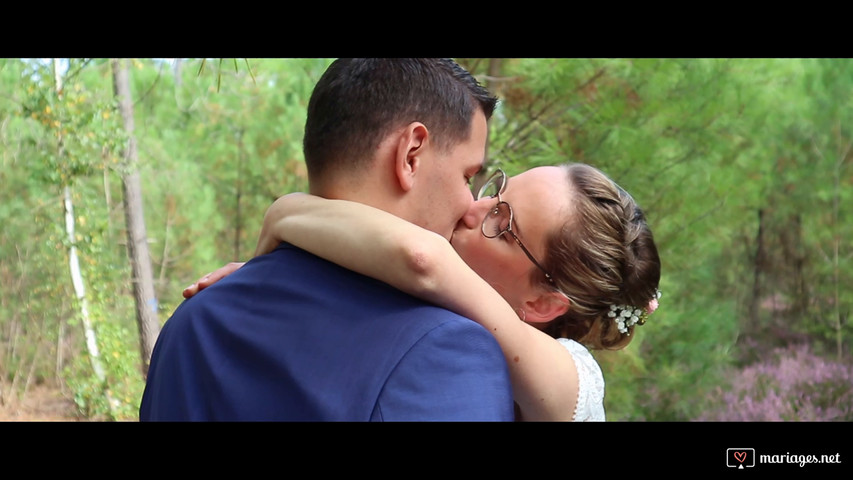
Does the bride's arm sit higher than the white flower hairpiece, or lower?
higher

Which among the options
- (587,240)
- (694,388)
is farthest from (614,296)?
(694,388)

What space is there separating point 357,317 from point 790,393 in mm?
10932

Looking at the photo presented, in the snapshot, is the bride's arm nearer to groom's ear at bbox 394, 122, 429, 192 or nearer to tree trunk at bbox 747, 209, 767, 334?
groom's ear at bbox 394, 122, 429, 192

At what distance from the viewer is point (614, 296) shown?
2.29 meters

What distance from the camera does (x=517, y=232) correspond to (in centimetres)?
218

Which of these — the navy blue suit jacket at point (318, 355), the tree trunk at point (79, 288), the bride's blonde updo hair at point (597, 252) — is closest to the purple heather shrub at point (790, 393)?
the tree trunk at point (79, 288)

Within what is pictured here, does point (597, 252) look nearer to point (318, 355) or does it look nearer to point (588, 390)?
point (588, 390)

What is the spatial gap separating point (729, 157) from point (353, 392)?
9.75m

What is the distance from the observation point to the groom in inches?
50.9

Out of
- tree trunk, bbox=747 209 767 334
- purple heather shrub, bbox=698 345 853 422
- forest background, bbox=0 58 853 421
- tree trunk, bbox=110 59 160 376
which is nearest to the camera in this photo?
forest background, bbox=0 58 853 421

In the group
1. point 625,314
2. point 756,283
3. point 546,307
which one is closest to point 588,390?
point 546,307

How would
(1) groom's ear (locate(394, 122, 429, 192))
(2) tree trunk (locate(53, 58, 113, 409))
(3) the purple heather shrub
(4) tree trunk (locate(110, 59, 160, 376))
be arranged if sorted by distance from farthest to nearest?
1. (3) the purple heather shrub
2. (4) tree trunk (locate(110, 59, 160, 376))
3. (2) tree trunk (locate(53, 58, 113, 409))
4. (1) groom's ear (locate(394, 122, 429, 192))

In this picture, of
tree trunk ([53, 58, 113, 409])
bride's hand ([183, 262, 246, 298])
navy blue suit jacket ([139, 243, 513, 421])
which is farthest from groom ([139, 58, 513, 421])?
tree trunk ([53, 58, 113, 409])
